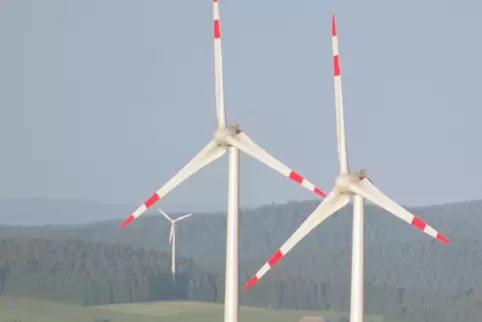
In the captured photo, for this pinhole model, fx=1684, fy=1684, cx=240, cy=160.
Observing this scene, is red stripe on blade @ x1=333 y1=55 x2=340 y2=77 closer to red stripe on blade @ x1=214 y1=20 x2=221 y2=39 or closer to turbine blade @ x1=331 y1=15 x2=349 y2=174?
turbine blade @ x1=331 y1=15 x2=349 y2=174

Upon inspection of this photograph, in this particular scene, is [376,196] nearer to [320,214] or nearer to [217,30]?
[320,214]

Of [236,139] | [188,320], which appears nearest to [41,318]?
[188,320]

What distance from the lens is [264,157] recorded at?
A: 74.1 metres

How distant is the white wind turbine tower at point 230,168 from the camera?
7256 centimetres

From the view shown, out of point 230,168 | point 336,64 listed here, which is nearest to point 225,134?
point 230,168

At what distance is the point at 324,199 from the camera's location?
233 feet

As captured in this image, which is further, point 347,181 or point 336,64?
point 347,181

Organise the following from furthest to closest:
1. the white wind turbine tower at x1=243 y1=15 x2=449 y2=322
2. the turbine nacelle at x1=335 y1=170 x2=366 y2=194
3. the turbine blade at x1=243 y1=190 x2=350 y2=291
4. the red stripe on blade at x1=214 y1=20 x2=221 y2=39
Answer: the red stripe on blade at x1=214 y1=20 x2=221 y2=39
the turbine blade at x1=243 y1=190 x2=350 y2=291
the turbine nacelle at x1=335 y1=170 x2=366 y2=194
the white wind turbine tower at x1=243 y1=15 x2=449 y2=322

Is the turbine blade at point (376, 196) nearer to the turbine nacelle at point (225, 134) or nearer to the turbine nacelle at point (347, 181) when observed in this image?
the turbine nacelle at point (347, 181)

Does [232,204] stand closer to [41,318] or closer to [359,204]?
[359,204]

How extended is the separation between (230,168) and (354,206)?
743 cm

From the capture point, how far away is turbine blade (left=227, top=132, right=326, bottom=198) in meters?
71.3

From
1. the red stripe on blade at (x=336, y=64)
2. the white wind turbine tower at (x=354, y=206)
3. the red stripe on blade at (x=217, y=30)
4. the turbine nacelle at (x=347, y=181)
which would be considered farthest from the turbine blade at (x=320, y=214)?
the red stripe on blade at (x=217, y=30)

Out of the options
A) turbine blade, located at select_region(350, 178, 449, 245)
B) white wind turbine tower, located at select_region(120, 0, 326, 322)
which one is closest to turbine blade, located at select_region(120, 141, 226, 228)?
white wind turbine tower, located at select_region(120, 0, 326, 322)
